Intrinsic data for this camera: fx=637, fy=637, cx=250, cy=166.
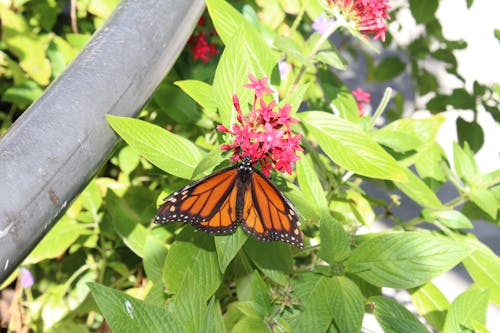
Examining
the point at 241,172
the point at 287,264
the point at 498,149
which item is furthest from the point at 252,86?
the point at 498,149

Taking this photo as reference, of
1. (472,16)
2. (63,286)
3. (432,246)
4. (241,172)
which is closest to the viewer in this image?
(241,172)

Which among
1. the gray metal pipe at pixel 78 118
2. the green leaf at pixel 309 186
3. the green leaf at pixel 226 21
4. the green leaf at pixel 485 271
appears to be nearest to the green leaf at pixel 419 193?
the green leaf at pixel 485 271

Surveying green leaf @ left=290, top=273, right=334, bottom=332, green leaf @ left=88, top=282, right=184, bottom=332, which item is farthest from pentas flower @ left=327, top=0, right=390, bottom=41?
green leaf @ left=88, top=282, right=184, bottom=332

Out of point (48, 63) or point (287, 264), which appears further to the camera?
point (48, 63)

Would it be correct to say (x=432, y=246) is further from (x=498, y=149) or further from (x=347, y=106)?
(x=498, y=149)

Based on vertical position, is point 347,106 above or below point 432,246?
above

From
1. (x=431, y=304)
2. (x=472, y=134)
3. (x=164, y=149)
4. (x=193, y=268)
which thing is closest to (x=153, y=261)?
(x=193, y=268)
